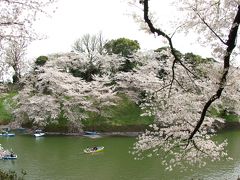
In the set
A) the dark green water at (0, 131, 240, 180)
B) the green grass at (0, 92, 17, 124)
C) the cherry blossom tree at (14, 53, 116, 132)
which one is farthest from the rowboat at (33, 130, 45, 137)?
the green grass at (0, 92, 17, 124)

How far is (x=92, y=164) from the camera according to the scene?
21.4m

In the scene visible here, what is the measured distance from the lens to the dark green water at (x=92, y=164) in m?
18.8

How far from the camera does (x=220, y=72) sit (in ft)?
26.9

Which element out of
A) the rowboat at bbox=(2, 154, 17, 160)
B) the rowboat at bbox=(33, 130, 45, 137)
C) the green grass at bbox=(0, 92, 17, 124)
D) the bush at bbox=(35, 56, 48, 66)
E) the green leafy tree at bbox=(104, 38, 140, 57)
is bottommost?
the rowboat at bbox=(2, 154, 17, 160)

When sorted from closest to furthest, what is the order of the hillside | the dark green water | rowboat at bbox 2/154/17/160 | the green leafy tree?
the dark green water, rowboat at bbox 2/154/17/160, the hillside, the green leafy tree

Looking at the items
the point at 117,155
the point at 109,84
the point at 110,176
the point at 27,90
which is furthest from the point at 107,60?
the point at 110,176

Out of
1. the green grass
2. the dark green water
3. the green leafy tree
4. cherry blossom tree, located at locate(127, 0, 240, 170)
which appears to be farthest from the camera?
the green leafy tree

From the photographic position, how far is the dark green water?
18.8 m

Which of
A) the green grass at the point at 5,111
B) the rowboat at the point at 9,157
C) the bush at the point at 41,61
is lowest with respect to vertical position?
the rowboat at the point at 9,157

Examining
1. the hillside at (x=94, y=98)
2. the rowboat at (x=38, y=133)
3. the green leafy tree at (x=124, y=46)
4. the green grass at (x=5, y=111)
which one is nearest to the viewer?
the rowboat at (x=38, y=133)

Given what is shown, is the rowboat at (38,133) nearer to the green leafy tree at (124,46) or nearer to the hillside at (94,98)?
the hillside at (94,98)

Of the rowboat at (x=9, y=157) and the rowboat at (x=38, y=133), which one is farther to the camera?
the rowboat at (x=38, y=133)

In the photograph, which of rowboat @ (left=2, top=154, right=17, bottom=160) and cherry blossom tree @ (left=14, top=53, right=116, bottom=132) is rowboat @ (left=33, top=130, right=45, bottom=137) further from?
rowboat @ (left=2, top=154, right=17, bottom=160)

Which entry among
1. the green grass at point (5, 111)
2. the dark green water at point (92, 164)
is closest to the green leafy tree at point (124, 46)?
the green grass at point (5, 111)
